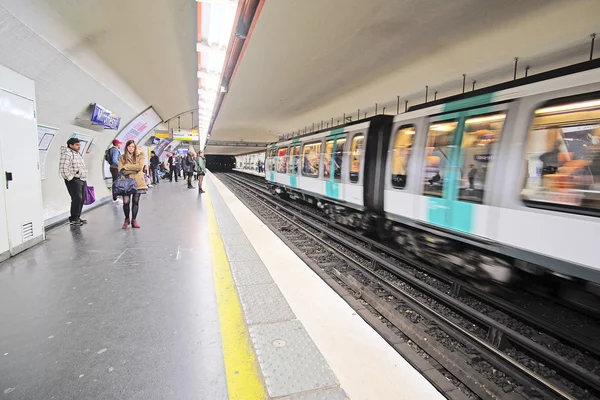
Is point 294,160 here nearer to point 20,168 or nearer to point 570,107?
point 20,168

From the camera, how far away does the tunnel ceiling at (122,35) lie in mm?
4352

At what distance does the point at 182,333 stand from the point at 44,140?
6.48 metres

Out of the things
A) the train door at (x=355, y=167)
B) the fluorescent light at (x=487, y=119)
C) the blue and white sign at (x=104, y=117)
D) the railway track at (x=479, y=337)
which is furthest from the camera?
the blue and white sign at (x=104, y=117)

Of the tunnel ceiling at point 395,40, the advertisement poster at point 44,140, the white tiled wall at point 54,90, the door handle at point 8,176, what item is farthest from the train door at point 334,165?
the advertisement poster at point 44,140

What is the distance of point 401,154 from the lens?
5348mm

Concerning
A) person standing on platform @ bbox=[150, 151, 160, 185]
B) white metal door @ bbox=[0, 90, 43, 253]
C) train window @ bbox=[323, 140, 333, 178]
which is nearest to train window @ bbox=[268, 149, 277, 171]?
person standing on platform @ bbox=[150, 151, 160, 185]

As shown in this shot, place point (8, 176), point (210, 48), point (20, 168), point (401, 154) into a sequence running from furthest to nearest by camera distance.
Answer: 1. point (210, 48)
2. point (401, 154)
3. point (20, 168)
4. point (8, 176)

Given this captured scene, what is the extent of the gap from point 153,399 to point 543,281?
4077mm

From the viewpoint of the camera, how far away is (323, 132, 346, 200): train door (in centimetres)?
730

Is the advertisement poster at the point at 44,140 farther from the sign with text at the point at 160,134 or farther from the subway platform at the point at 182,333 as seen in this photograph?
the sign with text at the point at 160,134

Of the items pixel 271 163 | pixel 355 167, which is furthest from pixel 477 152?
pixel 271 163

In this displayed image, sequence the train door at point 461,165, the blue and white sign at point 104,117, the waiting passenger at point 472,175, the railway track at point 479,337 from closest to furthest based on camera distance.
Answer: the railway track at point 479,337 → the train door at point 461,165 → the waiting passenger at point 472,175 → the blue and white sign at point 104,117

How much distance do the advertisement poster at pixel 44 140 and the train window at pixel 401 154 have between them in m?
6.99

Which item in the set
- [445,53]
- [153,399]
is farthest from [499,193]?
[153,399]
